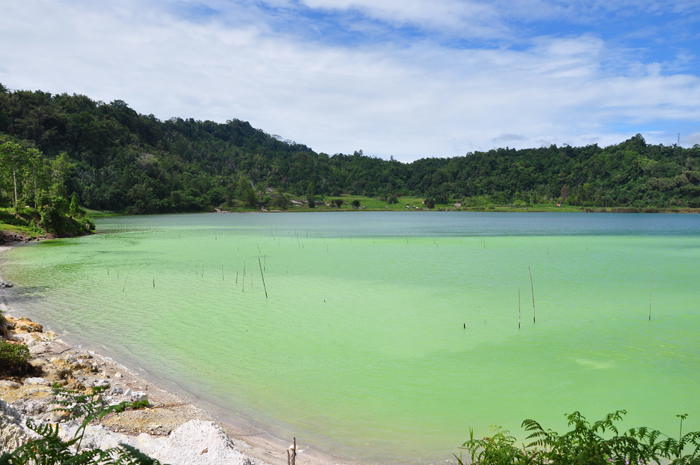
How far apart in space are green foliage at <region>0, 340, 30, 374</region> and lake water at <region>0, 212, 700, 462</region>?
2.63m

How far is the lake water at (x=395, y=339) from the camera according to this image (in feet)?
27.3

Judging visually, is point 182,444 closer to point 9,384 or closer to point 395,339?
point 9,384

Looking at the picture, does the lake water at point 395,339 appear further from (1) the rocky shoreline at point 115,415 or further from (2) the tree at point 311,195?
(2) the tree at point 311,195

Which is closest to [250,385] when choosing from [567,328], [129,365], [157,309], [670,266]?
[129,365]

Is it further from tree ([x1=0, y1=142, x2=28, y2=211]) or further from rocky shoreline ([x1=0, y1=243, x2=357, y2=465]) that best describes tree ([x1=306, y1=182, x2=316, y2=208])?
rocky shoreline ([x1=0, y1=243, x2=357, y2=465])

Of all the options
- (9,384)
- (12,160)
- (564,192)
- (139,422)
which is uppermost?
(564,192)

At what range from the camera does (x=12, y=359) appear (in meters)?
8.35

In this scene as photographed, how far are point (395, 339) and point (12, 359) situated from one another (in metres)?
8.96

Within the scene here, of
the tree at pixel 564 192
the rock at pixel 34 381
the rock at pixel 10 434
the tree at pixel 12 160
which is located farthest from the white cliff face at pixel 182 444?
the tree at pixel 564 192

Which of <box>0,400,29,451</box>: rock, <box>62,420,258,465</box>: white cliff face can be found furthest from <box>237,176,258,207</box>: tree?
<box>0,400,29,451</box>: rock

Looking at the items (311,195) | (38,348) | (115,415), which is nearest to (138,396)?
(115,415)

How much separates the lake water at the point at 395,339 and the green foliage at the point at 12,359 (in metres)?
2.63

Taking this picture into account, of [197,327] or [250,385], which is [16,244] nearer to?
[197,327]

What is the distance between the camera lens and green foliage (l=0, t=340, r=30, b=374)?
8.25 metres
